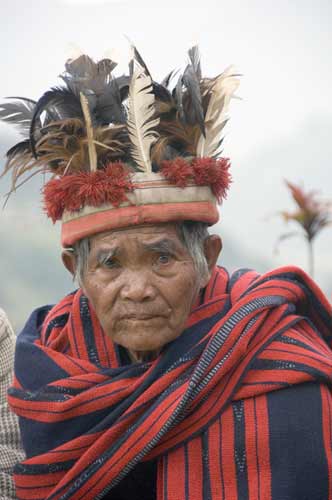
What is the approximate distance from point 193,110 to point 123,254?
51 cm

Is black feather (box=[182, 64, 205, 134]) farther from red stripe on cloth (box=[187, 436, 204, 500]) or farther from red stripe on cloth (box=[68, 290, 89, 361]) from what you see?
red stripe on cloth (box=[187, 436, 204, 500])

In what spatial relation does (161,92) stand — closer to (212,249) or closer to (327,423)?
(212,249)

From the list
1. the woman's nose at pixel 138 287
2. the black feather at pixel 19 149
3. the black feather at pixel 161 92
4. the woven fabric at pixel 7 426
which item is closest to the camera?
the woman's nose at pixel 138 287

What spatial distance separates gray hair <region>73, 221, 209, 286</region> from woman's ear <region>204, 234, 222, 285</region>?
36mm

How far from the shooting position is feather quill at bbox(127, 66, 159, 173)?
218 cm

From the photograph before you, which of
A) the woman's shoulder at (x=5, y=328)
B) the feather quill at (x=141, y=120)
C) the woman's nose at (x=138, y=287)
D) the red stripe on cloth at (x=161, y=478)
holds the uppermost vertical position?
the feather quill at (x=141, y=120)

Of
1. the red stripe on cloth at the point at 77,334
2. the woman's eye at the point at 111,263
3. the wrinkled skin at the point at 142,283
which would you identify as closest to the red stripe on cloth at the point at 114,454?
the wrinkled skin at the point at 142,283

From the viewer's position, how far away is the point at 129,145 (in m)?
2.22

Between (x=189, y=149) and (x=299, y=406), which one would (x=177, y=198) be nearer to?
(x=189, y=149)

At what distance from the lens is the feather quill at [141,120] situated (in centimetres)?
218

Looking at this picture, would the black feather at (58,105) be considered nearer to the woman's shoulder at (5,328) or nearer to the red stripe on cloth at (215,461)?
the woman's shoulder at (5,328)

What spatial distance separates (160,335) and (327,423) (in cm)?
56

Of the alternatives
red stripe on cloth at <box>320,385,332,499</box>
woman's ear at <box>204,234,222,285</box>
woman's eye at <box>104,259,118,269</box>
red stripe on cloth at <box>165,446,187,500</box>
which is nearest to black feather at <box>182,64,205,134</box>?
woman's ear at <box>204,234,222,285</box>

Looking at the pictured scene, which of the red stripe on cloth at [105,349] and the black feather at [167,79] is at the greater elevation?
the black feather at [167,79]
